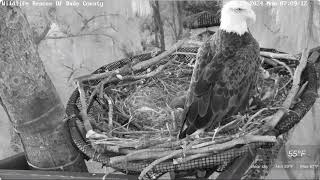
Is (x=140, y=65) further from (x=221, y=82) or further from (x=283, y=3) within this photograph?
(x=283, y=3)

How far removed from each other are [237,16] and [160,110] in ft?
1.64

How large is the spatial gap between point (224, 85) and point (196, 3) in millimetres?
1336

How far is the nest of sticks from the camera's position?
3.66 feet

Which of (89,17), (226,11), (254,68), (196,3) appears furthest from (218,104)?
(89,17)

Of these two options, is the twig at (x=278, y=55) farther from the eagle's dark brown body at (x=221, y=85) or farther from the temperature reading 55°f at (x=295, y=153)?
the temperature reading 55°f at (x=295, y=153)

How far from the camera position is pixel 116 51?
268 cm

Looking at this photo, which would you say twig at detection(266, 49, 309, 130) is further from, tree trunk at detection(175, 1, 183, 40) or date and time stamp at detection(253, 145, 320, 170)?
tree trunk at detection(175, 1, 183, 40)

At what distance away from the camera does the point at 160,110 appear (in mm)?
1602

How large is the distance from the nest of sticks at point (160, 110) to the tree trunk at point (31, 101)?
0.35 ft

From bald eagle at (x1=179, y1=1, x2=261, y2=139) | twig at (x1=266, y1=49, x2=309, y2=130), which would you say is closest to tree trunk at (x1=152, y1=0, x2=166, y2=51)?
bald eagle at (x1=179, y1=1, x2=261, y2=139)

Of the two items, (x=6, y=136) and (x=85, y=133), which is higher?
(x=85, y=133)

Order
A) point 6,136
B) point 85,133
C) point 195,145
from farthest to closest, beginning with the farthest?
point 6,136, point 85,133, point 195,145

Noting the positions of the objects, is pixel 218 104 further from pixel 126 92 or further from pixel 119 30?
pixel 119 30

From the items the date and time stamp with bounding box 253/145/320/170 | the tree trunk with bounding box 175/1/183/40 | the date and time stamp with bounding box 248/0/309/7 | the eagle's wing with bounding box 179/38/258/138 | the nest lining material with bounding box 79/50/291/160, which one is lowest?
the date and time stamp with bounding box 253/145/320/170
